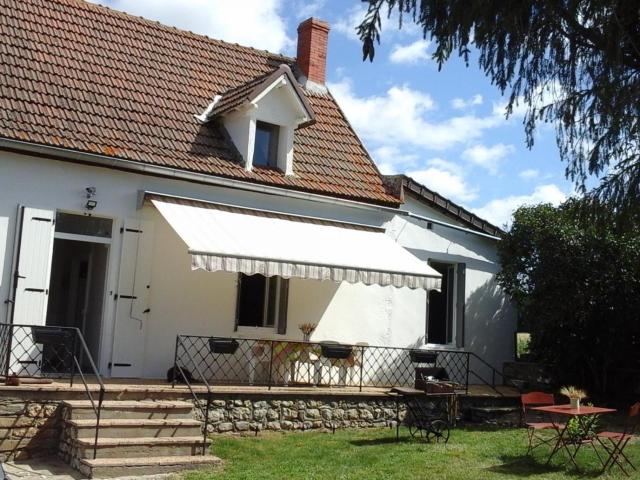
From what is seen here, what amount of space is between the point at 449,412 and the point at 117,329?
6650 mm

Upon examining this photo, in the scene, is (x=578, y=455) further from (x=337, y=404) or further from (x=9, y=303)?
(x=9, y=303)

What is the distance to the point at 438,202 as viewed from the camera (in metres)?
19.8

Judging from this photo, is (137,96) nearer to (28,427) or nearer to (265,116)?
(265,116)

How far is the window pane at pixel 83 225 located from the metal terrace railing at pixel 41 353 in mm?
2070

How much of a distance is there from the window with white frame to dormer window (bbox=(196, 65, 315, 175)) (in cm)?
246

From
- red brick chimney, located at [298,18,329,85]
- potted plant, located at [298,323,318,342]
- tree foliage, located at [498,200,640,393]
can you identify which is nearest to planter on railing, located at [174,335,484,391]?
potted plant, located at [298,323,318,342]

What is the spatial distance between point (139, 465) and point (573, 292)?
10306mm

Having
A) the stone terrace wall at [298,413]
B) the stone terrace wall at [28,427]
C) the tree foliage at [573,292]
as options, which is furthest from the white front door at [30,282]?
the tree foliage at [573,292]

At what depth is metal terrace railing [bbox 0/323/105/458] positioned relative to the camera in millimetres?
12258

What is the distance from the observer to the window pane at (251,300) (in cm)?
1656

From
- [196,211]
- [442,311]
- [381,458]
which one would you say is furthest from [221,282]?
[442,311]

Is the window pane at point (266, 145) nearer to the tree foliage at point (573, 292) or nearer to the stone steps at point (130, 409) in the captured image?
the tree foliage at point (573, 292)

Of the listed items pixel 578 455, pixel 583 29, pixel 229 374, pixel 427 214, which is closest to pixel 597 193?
pixel 583 29

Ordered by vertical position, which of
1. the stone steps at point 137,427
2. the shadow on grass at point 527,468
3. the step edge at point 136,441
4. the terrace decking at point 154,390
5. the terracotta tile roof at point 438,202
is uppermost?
the terracotta tile roof at point 438,202
